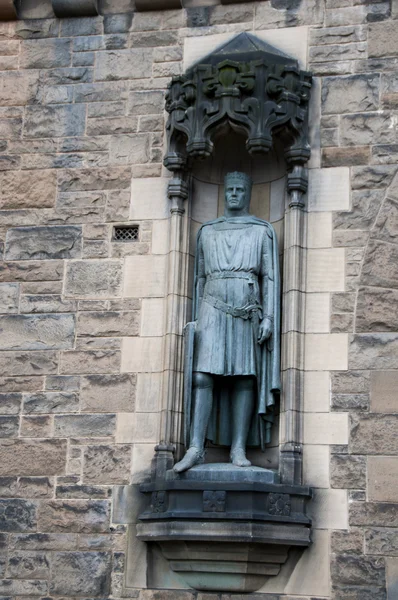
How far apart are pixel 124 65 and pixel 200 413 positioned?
3.03 metres

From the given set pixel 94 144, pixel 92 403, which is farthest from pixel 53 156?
pixel 92 403

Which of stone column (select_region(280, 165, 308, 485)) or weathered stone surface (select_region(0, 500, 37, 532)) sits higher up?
stone column (select_region(280, 165, 308, 485))

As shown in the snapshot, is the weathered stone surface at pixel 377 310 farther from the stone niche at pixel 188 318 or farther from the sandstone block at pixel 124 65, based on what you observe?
the sandstone block at pixel 124 65

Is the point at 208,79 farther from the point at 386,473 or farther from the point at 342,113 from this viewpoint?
the point at 386,473

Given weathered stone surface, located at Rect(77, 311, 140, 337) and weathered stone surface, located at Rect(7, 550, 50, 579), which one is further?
weathered stone surface, located at Rect(77, 311, 140, 337)

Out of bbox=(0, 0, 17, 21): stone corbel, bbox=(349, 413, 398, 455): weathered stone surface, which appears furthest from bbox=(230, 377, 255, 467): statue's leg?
bbox=(0, 0, 17, 21): stone corbel

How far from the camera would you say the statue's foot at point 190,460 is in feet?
25.6

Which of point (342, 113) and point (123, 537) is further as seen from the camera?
point (342, 113)

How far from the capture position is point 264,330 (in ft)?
26.5

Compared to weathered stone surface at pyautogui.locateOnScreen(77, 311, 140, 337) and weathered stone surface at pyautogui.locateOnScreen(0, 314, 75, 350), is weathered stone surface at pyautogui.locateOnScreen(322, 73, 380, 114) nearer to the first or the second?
weathered stone surface at pyautogui.locateOnScreen(77, 311, 140, 337)

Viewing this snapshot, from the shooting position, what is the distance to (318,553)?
25.3ft

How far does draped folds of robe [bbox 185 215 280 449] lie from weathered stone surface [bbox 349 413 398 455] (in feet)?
2.09

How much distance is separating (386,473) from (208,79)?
3.25 meters

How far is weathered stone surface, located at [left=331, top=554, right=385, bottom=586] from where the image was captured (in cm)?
754
